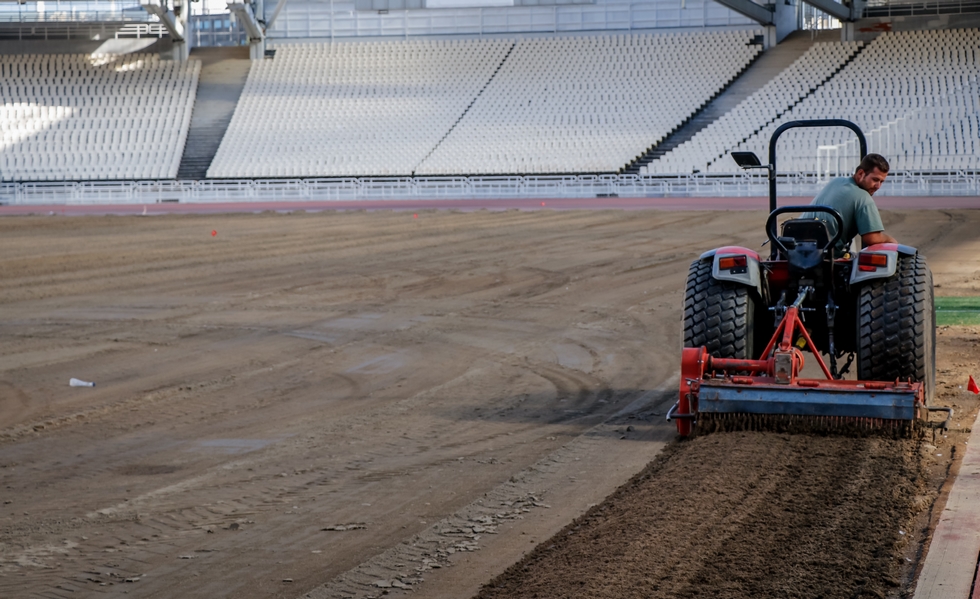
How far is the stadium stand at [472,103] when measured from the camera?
1710 inches

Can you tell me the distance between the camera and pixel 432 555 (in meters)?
5.04

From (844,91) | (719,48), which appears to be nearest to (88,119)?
(719,48)

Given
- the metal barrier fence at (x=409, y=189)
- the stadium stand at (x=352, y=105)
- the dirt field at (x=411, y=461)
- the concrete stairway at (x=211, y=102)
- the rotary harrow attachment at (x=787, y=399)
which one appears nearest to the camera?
the dirt field at (x=411, y=461)

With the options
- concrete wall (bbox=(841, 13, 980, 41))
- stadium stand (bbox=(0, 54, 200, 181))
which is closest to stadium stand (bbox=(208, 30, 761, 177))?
stadium stand (bbox=(0, 54, 200, 181))

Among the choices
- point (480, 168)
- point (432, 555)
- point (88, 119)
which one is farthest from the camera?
point (88, 119)

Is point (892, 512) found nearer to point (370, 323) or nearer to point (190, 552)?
point (190, 552)

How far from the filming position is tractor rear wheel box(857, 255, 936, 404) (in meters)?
6.95

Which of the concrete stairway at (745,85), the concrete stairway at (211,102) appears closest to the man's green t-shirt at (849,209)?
the concrete stairway at (745,85)

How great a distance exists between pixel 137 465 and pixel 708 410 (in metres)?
3.22

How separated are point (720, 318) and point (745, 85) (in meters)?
40.6

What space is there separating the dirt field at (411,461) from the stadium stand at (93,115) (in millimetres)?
31035

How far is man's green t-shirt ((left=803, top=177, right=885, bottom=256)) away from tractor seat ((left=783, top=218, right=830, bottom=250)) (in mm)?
187

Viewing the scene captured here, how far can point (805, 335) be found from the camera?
6.89 meters

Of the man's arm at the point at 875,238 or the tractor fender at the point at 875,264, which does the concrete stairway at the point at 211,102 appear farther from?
the tractor fender at the point at 875,264
